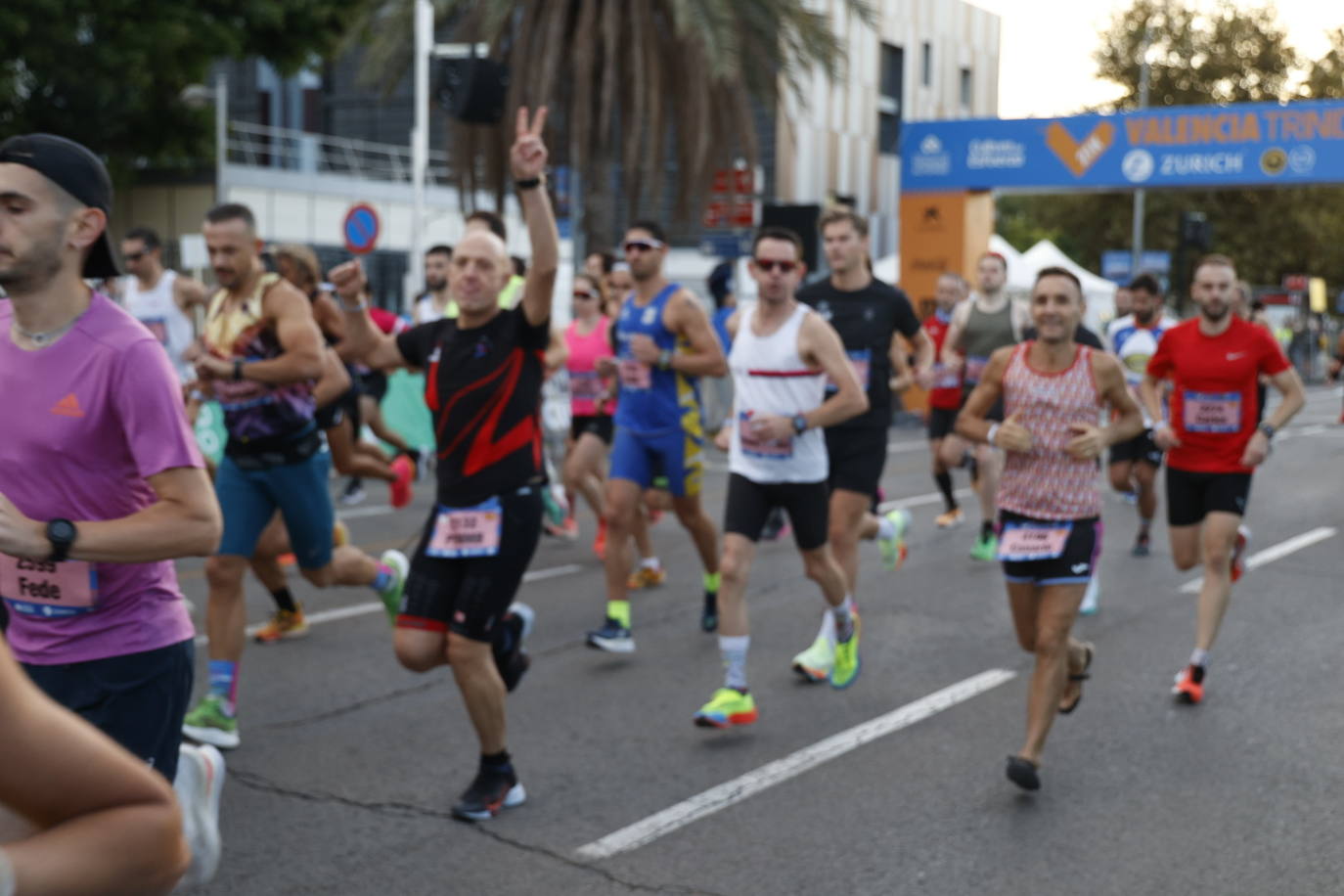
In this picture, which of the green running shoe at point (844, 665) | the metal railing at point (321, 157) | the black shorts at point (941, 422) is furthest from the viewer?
the metal railing at point (321, 157)

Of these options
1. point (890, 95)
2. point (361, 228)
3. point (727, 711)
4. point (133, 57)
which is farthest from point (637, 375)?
point (890, 95)

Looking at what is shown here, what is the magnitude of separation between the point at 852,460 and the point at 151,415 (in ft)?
16.4

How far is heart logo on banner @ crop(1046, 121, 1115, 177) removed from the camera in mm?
22609

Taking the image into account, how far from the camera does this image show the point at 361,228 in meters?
17.7

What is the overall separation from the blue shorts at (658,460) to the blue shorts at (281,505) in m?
1.81

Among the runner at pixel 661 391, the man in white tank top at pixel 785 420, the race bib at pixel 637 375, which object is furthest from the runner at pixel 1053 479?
the race bib at pixel 637 375

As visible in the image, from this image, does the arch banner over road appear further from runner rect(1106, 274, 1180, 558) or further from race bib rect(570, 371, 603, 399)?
race bib rect(570, 371, 603, 399)

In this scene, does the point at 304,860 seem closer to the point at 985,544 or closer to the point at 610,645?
the point at 610,645

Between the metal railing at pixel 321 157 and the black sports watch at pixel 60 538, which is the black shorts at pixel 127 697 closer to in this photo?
the black sports watch at pixel 60 538

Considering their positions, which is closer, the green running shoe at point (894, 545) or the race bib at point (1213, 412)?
the race bib at point (1213, 412)

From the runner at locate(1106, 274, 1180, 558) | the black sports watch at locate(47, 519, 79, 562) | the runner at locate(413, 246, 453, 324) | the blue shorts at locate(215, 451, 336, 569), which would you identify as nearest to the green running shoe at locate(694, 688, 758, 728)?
the blue shorts at locate(215, 451, 336, 569)

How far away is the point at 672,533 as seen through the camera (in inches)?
461

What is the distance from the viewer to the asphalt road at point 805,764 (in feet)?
14.8

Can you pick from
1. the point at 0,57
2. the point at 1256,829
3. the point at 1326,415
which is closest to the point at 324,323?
the point at 1256,829
